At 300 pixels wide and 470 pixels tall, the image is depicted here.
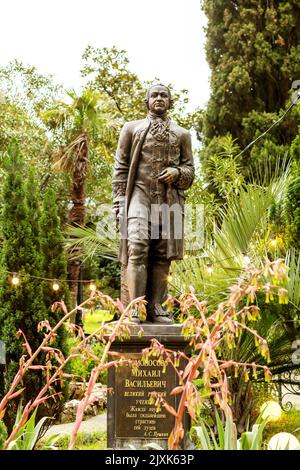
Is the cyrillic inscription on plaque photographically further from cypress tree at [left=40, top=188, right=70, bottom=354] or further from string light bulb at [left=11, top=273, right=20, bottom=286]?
cypress tree at [left=40, top=188, right=70, bottom=354]

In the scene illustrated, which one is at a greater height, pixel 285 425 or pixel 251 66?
pixel 251 66

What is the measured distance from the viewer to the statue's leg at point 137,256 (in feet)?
18.0

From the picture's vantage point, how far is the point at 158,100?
567 cm

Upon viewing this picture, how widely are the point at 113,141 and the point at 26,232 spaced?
8.15m

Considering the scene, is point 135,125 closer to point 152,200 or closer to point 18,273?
point 152,200

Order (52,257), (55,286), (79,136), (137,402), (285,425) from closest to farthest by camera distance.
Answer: (137,402) → (285,425) → (55,286) → (52,257) → (79,136)

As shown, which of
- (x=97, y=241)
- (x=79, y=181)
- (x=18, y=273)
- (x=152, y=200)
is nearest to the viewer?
(x=152, y=200)

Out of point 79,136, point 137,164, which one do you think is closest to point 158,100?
point 137,164

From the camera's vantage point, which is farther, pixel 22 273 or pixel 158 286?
pixel 22 273

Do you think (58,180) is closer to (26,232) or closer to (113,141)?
(113,141)

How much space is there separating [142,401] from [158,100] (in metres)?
2.67

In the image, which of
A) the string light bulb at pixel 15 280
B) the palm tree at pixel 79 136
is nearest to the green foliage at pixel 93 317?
the string light bulb at pixel 15 280

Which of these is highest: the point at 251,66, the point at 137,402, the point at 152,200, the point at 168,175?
the point at 251,66

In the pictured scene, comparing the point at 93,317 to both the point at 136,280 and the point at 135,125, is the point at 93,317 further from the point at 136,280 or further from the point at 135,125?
the point at 135,125
